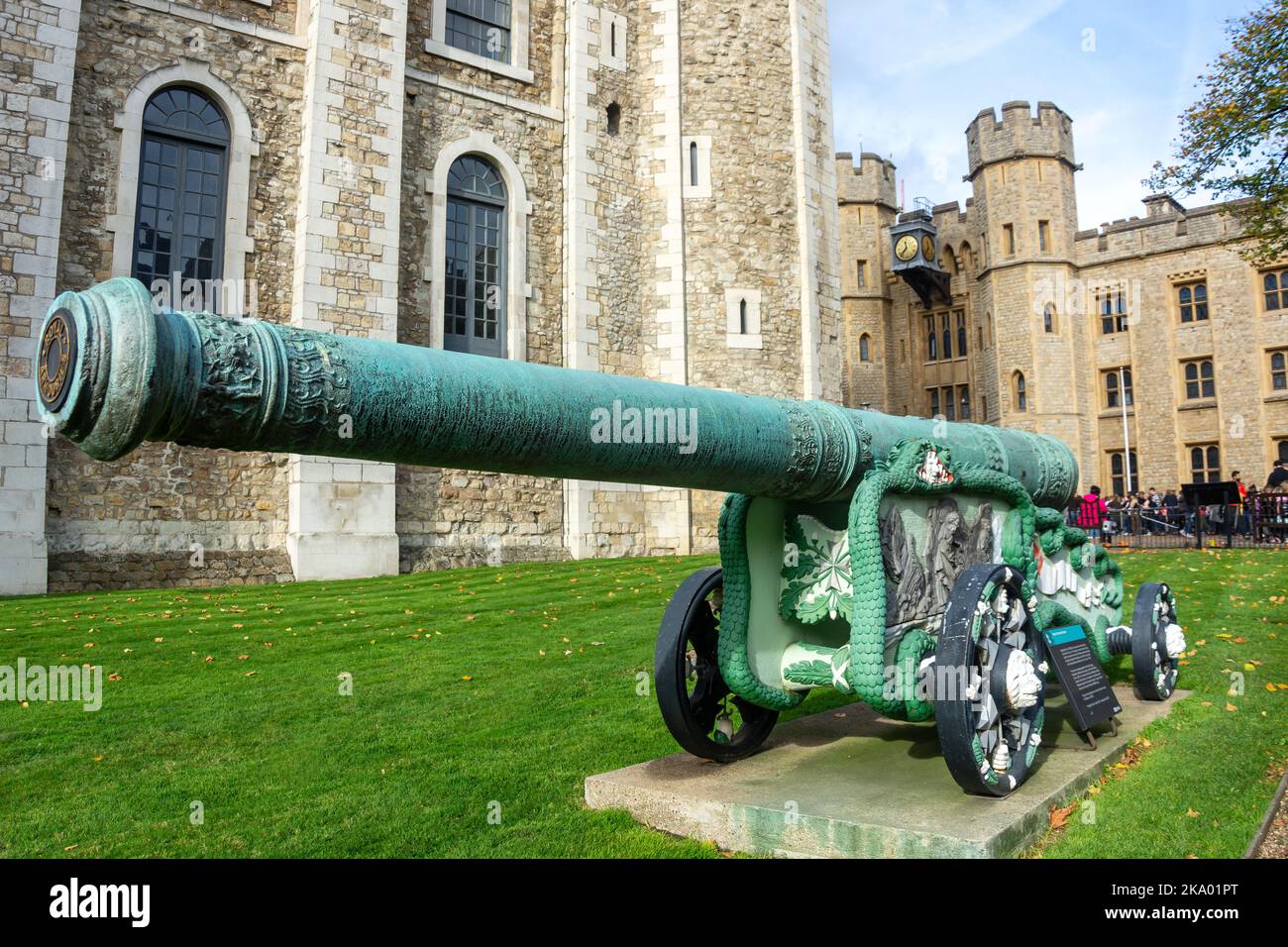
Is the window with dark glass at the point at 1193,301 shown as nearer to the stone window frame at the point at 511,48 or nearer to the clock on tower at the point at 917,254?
the clock on tower at the point at 917,254

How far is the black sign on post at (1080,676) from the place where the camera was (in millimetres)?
4199

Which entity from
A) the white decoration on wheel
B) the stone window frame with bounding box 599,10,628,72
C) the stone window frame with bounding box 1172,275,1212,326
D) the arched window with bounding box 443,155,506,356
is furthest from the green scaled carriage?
the stone window frame with bounding box 1172,275,1212,326

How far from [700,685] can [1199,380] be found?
1475 inches

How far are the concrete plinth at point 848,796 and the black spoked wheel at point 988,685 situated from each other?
0.43ft

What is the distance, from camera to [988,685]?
351cm

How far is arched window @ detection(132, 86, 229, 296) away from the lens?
13.4 metres

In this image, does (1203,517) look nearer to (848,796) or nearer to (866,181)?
(848,796)

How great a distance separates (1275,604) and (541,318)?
39.0 feet

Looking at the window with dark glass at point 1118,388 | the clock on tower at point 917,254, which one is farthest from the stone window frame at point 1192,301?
the clock on tower at point 917,254

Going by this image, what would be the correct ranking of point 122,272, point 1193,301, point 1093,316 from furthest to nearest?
point 1093,316 → point 1193,301 → point 122,272

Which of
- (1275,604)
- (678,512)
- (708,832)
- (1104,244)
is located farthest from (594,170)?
(1104,244)

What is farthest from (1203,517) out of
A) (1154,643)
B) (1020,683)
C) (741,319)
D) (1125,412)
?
(1020,683)

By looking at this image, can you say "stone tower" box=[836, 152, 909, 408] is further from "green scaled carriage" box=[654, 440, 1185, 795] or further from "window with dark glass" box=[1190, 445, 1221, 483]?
"green scaled carriage" box=[654, 440, 1185, 795]
